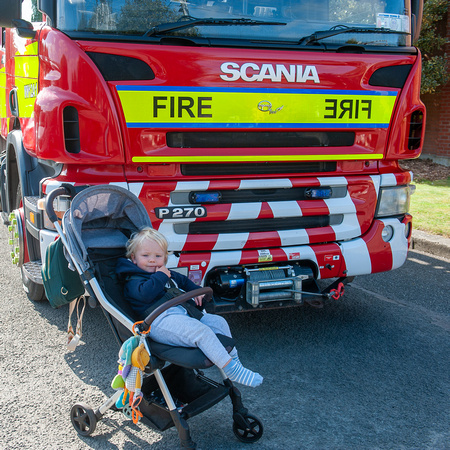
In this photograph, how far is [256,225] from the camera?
4.06 meters

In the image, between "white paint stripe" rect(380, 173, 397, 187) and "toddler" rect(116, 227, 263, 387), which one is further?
"white paint stripe" rect(380, 173, 397, 187)

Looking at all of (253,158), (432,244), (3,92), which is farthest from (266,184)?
(432,244)

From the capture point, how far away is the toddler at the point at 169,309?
279cm

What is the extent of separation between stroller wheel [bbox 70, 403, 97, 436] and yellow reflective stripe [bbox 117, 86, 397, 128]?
175cm

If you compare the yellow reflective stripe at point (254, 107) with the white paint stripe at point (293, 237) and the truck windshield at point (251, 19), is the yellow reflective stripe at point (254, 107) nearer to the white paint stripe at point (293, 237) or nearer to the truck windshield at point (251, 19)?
the truck windshield at point (251, 19)

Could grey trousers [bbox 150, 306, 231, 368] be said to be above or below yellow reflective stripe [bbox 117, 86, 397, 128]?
below

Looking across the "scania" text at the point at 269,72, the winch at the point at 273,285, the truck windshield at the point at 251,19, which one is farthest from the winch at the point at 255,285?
the truck windshield at the point at 251,19

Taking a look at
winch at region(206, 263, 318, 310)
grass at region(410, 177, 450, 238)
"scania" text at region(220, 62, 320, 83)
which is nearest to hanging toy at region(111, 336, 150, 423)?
winch at region(206, 263, 318, 310)

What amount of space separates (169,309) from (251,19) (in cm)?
218

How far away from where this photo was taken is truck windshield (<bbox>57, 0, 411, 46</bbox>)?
12.0 feet

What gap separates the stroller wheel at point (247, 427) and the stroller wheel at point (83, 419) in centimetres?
75

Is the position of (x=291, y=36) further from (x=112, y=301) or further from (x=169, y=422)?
(x=169, y=422)

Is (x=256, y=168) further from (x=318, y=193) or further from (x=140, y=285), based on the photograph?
(x=140, y=285)

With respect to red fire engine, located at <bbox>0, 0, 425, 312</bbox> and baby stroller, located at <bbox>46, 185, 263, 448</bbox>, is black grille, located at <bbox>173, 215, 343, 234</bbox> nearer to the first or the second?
red fire engine, located at <bbox>0, 0, 425, 312</bbox>
